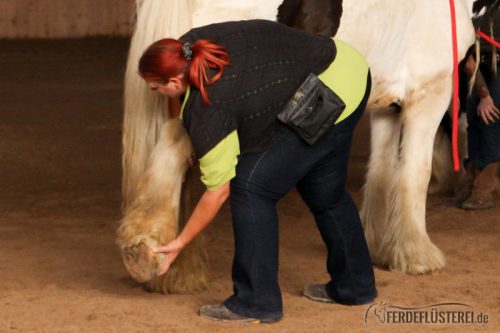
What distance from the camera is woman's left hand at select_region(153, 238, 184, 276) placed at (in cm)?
421

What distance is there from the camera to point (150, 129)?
4.51 m

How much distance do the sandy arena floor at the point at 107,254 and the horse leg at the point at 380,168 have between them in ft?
0.84

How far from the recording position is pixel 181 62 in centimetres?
400

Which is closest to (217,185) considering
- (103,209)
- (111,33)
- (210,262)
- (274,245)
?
(274,245)

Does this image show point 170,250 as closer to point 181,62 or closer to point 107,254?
point 181,62

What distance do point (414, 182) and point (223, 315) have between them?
134 centimetres

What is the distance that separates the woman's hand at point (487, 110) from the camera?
6.31 meters

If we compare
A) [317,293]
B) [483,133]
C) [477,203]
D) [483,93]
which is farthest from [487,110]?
[317,293]

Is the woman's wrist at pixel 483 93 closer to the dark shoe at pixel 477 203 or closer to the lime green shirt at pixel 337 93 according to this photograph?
the dark shoe at pixel 477 203

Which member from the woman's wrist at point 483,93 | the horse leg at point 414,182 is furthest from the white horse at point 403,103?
the woman's wrist at point 483,93

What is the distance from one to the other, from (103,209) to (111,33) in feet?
21.9

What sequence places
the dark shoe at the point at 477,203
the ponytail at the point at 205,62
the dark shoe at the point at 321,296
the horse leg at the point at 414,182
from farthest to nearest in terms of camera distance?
the dark shoe at the point at 477,203 → the horse leg at the point at 414,182 → the dark shoe at the point at 321,296 → the ponytail at the point at 205,62

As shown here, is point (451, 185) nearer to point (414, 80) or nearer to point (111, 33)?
point (414, 80)

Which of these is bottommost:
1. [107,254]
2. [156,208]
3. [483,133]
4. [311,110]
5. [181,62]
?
[107,254]
